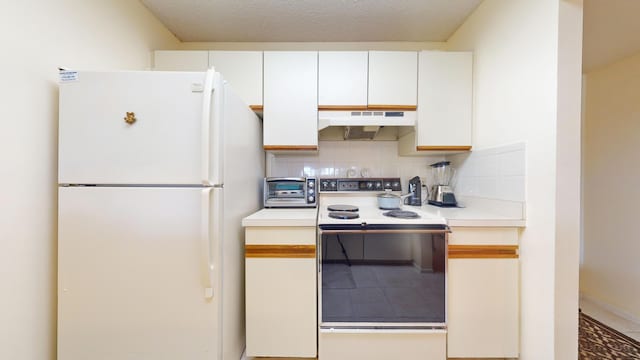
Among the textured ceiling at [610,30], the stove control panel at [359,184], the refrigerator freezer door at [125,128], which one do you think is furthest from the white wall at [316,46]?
the refrigerator freezer door at [125,128]

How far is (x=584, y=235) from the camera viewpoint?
247cm

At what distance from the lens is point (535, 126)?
4.26 ft

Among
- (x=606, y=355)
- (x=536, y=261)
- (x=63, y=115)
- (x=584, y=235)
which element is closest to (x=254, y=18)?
(x=63, y=115)

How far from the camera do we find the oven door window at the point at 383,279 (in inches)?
55.4

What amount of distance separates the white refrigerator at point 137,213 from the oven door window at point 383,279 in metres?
0.64

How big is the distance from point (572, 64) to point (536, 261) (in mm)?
996

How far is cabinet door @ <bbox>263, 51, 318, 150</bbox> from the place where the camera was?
184 centimetres

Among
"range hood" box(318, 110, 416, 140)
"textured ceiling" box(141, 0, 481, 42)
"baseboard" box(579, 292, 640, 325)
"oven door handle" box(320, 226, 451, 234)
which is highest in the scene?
"textured ceiling" box(141, 0, 481, 42)

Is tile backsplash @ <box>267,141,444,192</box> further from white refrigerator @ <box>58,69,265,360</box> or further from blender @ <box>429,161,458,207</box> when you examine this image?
white refrigerator @ <box>58,69,265,360</box>

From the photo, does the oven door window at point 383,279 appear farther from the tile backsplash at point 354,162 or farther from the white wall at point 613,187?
the white wall at point 613,187

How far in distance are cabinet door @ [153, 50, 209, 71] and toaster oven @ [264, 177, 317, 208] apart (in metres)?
1.01

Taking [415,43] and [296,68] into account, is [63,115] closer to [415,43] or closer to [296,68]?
[296,68]

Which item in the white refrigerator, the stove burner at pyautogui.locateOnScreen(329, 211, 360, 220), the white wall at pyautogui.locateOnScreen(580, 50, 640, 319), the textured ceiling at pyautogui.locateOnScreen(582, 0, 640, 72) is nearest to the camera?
the white refrigerator

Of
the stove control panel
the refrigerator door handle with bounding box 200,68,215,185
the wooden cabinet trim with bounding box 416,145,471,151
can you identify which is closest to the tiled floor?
the wooden cabinet trim with bounding box 416,145,471,151
